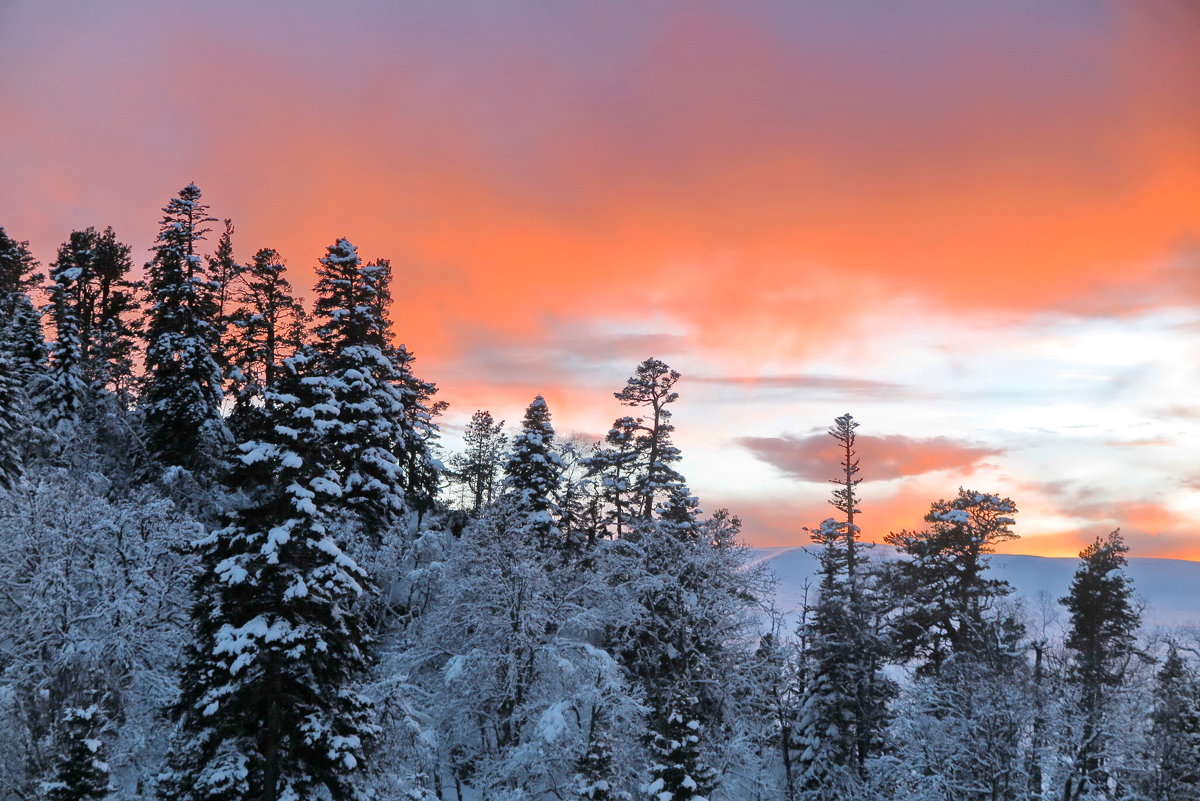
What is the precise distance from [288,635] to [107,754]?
11.5 m

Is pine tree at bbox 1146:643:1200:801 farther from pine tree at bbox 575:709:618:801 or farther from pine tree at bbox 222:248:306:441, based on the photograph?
pine tree at bbox 222:248:306:441

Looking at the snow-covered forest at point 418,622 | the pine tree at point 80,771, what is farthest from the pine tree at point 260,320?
the pine tree at point 80,771

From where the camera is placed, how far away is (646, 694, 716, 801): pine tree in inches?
1113

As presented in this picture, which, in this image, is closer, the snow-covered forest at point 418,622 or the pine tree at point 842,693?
the snow-covered forest at point 418,622

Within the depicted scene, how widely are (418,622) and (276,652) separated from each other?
684 inches

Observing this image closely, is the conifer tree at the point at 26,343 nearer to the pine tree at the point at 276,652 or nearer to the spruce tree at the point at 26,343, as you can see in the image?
the spruce tree at the point at 26,343

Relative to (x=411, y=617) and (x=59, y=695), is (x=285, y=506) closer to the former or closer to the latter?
(x=59, y=695)

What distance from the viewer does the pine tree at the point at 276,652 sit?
18.1 meters

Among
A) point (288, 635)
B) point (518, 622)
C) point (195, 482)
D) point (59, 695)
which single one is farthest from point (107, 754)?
point (195, 482)

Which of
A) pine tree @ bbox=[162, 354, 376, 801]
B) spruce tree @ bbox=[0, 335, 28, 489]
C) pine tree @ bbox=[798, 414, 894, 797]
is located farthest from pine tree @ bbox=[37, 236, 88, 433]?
pine tree @ bbox=[798, 414, 894, 797]

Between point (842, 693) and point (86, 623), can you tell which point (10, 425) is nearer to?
point (86, 623)

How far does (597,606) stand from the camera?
38250mm

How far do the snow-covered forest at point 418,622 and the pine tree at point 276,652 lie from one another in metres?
0.08

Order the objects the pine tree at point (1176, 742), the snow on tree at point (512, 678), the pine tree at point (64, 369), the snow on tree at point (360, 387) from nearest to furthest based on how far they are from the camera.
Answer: the snow on tree at point (512, 678), the pine tree at point (1176, 742), the snow on tree at point (360, 387), the pine tree at point (64, 369)
